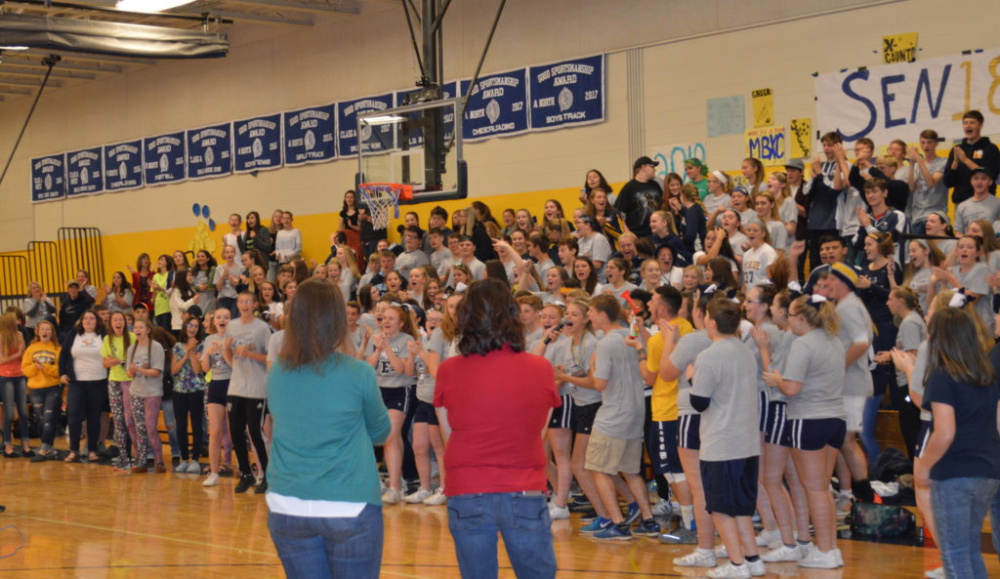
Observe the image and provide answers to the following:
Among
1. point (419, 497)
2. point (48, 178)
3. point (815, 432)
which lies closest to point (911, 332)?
point (815, 432)

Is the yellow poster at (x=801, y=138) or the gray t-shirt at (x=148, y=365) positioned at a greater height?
the yellow poster at (x=801, y=138)

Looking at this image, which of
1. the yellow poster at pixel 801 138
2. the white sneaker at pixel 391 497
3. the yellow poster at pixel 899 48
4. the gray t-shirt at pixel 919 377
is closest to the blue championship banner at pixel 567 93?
the yellow poster at pixel 801 138

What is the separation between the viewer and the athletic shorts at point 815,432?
6.79 meters

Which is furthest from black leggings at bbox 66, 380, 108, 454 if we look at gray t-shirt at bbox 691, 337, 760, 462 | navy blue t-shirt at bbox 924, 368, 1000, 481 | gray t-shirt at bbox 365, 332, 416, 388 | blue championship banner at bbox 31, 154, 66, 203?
navy blue t-shirt at bbox 924, 368, 1000, 481

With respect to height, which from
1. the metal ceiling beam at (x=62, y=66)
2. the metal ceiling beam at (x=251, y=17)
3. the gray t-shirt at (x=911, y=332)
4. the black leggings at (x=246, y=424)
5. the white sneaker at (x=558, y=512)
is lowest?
the white sneaker at (x=558, y=512)

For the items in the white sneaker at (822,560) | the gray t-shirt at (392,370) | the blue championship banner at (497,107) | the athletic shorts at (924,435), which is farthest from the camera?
the blue championship banner at (497,107)

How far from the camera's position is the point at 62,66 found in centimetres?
2166

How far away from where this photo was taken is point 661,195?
12.6m

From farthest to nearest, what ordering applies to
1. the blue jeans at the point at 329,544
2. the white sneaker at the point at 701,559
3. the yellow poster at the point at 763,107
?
the yellow poster at the point at 763,107, the white sneaker at the point at 701,559, the blue jeans at the point at 329,544

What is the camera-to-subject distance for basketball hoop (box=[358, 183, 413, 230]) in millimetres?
11812

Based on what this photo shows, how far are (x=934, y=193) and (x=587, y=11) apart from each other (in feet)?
19.4

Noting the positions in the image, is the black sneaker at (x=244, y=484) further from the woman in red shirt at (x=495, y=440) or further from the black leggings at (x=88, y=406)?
the woman in red shirt at (x=495, y=440)

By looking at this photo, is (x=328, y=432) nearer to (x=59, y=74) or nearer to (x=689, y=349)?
(x=689, y=349)

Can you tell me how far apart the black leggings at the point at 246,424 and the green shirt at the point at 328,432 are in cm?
674
